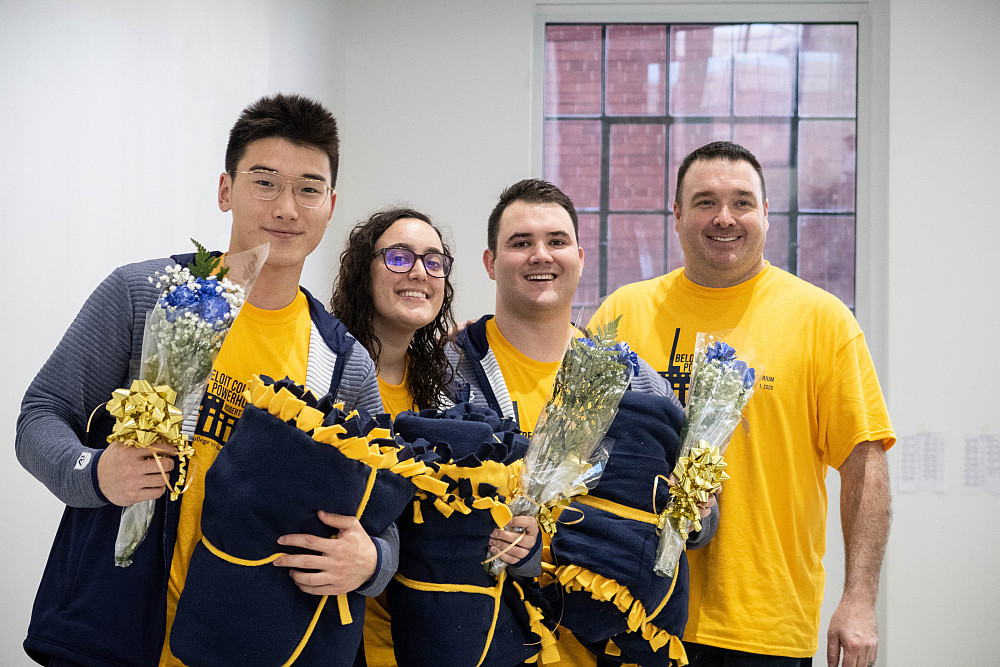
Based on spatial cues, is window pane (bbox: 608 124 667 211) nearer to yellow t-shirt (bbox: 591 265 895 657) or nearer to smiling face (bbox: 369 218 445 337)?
yellow t-shirt (bbox: 591 265 895 657)

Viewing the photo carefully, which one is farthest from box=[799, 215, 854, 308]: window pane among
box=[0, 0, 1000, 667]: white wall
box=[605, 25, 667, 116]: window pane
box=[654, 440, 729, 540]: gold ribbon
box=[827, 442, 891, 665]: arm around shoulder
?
box=[654, 440, 729, 540]: gold ribbon

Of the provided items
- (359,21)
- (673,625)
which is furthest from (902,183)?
(673,625)

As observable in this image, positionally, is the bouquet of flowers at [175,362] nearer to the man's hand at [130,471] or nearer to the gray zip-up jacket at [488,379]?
the man's hand at [130,471]

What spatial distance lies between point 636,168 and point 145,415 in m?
3.96

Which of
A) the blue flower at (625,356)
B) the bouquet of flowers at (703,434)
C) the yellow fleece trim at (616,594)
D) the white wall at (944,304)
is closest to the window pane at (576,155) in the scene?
the white wall at (944,304)

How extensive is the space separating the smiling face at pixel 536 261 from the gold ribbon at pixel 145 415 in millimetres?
955

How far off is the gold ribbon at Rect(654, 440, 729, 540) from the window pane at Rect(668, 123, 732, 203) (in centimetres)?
333

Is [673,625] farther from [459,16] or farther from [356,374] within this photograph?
[459,16]

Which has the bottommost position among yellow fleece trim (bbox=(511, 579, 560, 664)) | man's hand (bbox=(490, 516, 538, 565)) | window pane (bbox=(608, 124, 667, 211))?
yellow fleece trim (bbox=(511, 579, 560, 664))

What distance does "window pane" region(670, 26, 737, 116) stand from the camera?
15.5 feet

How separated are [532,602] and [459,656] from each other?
0.79 feet

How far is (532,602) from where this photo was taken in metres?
1.67

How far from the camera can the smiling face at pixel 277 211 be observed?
1.65 meters

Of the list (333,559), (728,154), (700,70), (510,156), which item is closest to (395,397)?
(333,559)
